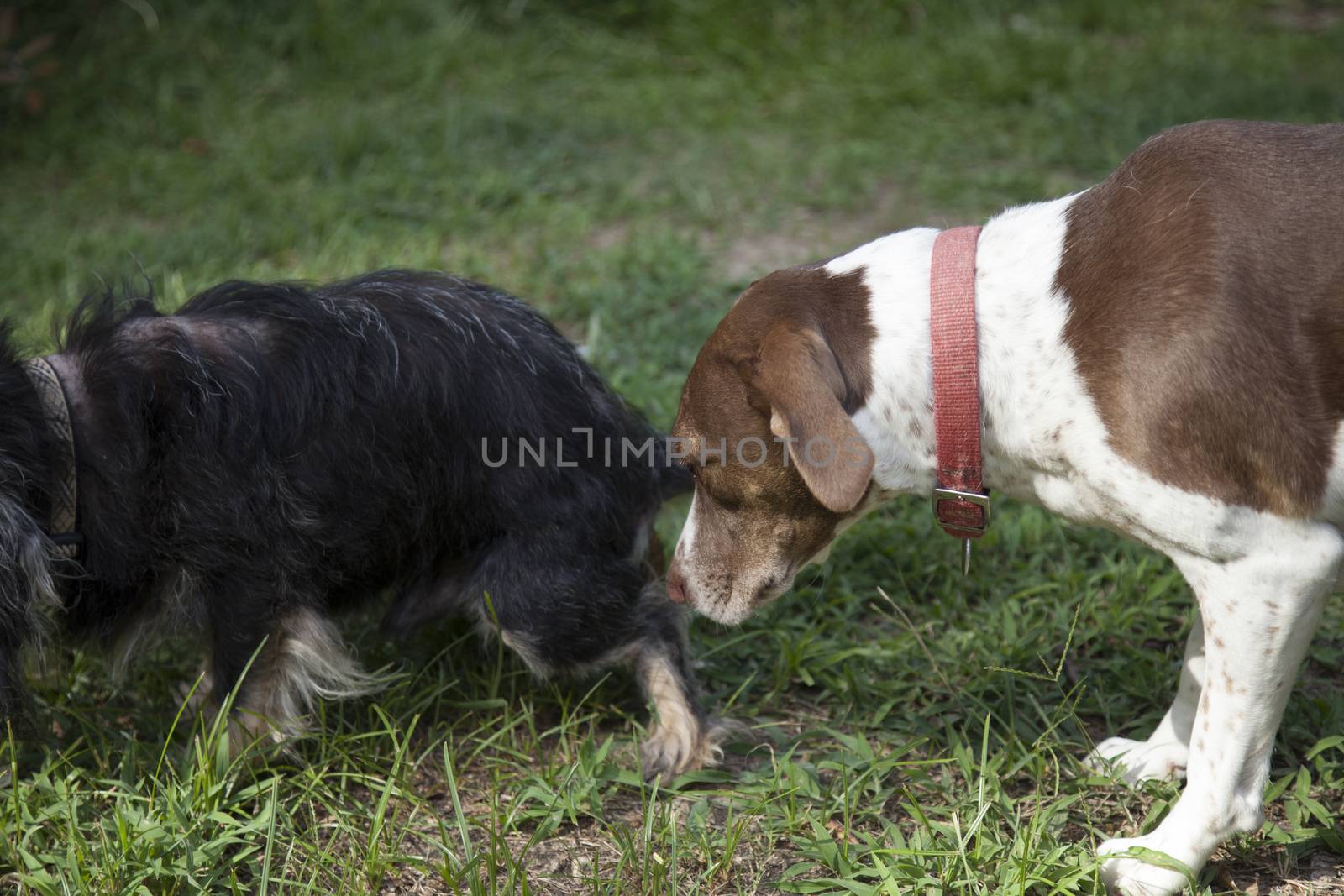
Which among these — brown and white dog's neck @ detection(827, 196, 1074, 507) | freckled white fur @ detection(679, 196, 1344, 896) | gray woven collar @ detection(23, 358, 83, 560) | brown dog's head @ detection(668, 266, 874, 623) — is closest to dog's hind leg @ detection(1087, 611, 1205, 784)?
freckled white fur @ detection(679, 196, 1344, 896)

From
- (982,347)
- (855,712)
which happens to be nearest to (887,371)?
(982,347)

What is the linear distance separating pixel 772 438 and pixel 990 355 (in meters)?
0.44

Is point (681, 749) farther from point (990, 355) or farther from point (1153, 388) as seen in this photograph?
point (1153, 388)

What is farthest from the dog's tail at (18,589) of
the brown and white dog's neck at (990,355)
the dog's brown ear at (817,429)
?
the brown and white dog's neck at (990,355)

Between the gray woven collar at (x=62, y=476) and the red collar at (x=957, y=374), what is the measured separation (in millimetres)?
1694

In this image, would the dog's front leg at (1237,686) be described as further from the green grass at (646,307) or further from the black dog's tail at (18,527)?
the black dog's tail at (18,527)

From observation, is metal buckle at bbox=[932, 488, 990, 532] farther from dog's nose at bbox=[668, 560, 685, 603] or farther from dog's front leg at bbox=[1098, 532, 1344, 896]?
dog's nose at bbox=[668, 560, 685, 603]

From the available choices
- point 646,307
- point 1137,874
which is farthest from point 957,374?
point 646,307

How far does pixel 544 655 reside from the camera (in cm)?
278

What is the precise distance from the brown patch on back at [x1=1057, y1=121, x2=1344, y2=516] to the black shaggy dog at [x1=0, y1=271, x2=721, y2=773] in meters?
1.16

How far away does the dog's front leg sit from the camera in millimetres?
2098

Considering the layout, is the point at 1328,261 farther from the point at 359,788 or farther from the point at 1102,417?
the point at 359,788

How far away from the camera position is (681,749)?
2748 millimetres

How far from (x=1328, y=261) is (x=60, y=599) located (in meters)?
2.44
